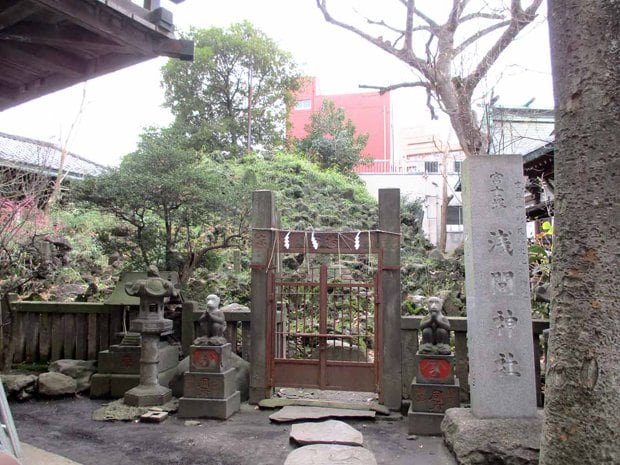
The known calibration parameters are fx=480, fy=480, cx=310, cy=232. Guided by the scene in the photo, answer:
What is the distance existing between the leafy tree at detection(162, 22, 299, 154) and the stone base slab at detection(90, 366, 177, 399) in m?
16.2

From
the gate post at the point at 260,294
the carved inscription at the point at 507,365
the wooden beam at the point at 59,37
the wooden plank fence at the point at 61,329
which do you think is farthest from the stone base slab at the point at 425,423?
the wooden beam at the point at 59,37

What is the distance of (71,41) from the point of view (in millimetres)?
3773

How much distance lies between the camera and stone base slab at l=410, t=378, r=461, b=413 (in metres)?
5.73

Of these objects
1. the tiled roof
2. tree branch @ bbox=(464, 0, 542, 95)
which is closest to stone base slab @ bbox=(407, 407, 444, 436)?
tree branch @ bbox=(464, 0, 542, 95)

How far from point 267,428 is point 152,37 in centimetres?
449

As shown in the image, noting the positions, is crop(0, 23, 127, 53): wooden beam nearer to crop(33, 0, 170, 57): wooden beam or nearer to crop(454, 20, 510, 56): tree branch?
crop(33, 0, 170, 57): wooden beam

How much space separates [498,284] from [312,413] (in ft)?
9.43

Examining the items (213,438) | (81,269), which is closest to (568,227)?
(213,438)

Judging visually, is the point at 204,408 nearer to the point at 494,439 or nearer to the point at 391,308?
the point at 391,308

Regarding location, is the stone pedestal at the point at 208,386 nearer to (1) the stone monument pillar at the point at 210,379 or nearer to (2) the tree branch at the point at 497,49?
(1) the stone monument pillar at the point at 210,379

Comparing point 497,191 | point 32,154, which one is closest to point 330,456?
point 497,191

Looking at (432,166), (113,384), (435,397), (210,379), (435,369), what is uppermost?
(432,166)

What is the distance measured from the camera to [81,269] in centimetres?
1201

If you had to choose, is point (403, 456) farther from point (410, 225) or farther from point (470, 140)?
point (410, 225)
